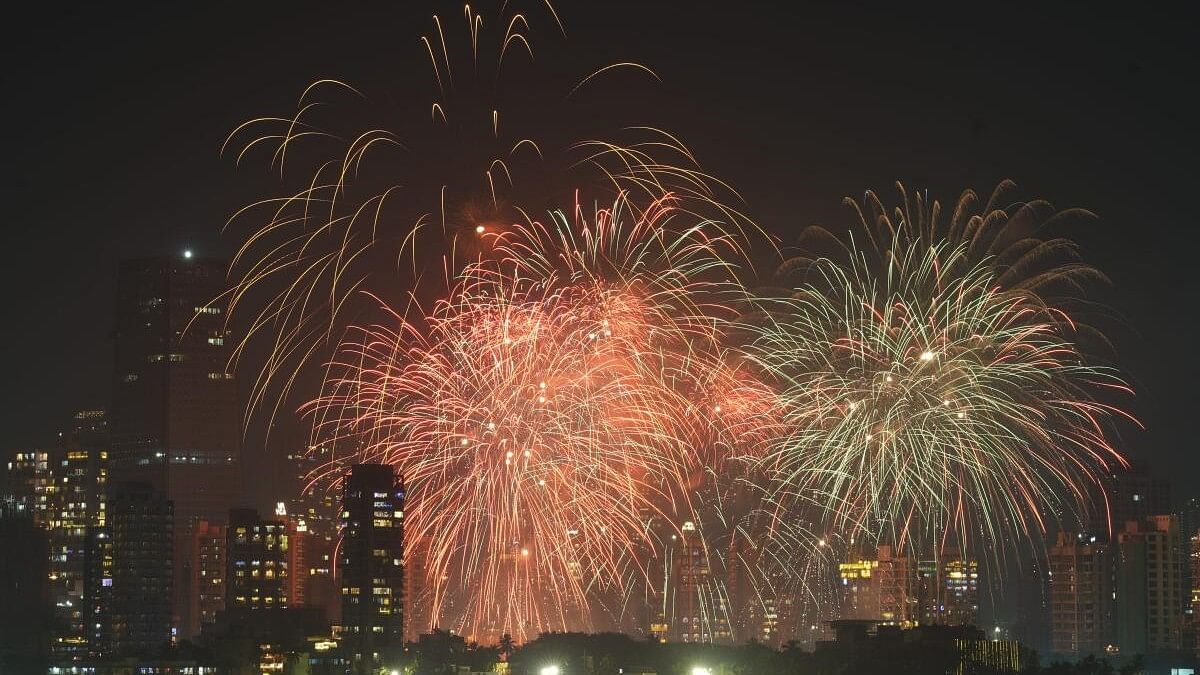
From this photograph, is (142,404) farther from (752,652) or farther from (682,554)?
(752,652)

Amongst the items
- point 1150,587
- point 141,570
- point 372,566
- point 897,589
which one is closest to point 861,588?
point 897,589

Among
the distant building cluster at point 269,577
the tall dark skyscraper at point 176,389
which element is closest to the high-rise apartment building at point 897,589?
the distant building cluster at point 269,577

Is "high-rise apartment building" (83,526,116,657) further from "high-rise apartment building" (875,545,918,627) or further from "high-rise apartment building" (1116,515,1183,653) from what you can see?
"high-rise apartment building" (1116,515,1183,653)

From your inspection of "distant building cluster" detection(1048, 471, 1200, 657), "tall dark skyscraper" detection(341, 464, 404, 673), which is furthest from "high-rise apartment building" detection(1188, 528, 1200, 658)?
"tall dark skyscraper" detection(341, 464, 404, 673)

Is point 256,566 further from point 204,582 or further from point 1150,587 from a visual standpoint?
point 1150,587

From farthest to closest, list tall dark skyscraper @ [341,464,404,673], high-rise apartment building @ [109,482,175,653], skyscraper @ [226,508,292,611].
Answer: high-rise apartment building @ [109,482,175,653] → skyscraper @ [226,508,292,611] → tall dark skyscraper @ [341,464,404,673]

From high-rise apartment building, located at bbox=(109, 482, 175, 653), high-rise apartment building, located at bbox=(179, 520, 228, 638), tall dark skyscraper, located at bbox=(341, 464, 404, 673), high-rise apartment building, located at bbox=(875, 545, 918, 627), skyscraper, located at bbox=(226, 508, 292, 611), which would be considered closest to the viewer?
tall dark skyscraper, located at bbox=(341, 464, 404, 673)

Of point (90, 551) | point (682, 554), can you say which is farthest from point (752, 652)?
point (90, 551)
